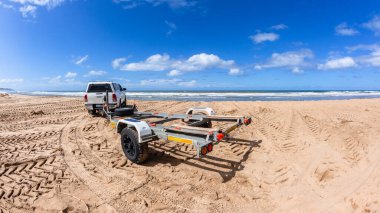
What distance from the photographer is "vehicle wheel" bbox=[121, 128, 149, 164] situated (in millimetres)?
4980

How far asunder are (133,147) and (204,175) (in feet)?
5.94

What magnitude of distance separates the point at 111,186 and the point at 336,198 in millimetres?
4039

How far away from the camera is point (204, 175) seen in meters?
4.65

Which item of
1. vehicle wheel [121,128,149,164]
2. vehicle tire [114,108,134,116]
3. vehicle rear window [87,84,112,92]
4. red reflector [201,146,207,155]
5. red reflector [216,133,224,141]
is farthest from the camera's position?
vehicle rear window [87,84,112,92]

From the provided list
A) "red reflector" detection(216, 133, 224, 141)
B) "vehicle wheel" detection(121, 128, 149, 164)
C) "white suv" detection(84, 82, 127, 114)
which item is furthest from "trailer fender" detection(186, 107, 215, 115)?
"white suv" detection(84, 82, 127, 114)

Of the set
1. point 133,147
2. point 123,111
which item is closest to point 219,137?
point 133,147

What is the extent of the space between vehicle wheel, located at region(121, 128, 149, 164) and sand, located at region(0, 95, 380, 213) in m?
0.21

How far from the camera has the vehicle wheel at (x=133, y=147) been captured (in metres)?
4.98

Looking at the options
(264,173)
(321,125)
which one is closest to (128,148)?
(264,173)

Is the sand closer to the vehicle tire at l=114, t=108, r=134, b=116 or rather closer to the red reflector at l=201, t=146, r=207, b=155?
the red reflector at l=201, t=146, r=207, b=155

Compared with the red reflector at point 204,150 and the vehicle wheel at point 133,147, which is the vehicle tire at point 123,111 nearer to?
the vehicle wheel at point 133,147

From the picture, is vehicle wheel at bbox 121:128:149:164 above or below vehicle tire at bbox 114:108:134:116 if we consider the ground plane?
below

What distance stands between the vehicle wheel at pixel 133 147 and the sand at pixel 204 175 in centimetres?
21

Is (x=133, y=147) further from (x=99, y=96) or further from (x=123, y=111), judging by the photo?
(x=99, y=96)
